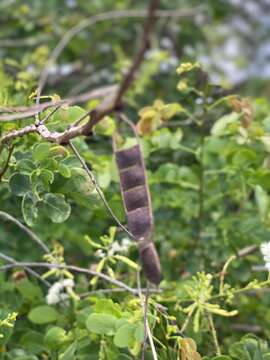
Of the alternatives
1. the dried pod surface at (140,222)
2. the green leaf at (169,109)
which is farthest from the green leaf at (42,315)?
the green leaf at (169,109)

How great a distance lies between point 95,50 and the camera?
8.23 feet

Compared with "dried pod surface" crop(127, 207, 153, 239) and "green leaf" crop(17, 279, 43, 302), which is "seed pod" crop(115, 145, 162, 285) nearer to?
"dried pod surface" crop(127, 207, 153, 239)

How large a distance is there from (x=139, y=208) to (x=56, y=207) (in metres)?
0.11

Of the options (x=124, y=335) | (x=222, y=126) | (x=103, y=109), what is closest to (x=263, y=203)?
(x=222, y=126)

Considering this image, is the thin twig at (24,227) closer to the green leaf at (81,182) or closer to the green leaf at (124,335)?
the green leaf at (81,182)

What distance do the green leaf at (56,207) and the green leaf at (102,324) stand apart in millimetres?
132

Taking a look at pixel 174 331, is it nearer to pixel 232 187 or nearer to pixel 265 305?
pixel 232 187

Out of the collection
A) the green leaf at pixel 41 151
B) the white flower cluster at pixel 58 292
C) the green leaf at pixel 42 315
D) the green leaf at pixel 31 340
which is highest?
the green leaf at pixel 41 151

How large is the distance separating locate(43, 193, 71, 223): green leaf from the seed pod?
0.08m

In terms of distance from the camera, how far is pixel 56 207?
918 mm

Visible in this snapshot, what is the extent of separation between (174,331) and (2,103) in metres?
0.38

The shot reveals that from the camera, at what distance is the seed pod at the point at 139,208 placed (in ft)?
2.89

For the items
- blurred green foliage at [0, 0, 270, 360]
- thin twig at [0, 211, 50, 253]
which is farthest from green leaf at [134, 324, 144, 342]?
thin twig at [0, 211, 50, 253]

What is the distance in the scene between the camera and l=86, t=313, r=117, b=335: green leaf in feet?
2.93
